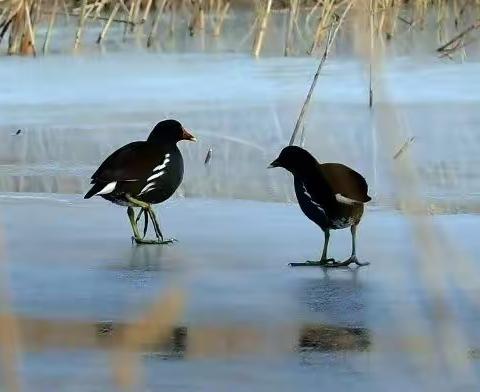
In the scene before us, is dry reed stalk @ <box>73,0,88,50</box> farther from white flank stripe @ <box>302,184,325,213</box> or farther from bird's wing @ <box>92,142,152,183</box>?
white flank stripe @ <box>302,184,325,213</box>

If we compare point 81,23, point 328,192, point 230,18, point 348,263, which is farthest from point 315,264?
point 230,18

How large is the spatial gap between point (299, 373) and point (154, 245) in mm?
1826

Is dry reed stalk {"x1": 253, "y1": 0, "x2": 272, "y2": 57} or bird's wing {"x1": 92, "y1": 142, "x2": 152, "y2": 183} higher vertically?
bird's wing {"x1": 92, "y1": 142, "x2": 152, "y2": 183}

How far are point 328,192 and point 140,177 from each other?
75 cm

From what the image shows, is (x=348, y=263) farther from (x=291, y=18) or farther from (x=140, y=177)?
(x=291, y=18)

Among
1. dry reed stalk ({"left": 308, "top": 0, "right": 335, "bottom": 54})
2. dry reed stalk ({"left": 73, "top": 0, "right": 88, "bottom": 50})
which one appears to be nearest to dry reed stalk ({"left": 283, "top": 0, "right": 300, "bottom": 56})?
dry reed stalk ({"left": 308, "top": 0, "right": 335, "bottom": 54})

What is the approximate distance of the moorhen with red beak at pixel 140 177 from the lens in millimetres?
4664

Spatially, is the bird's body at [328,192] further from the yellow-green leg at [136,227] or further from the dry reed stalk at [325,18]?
the dry reed stalk at [325,18]

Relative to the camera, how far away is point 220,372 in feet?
8.77

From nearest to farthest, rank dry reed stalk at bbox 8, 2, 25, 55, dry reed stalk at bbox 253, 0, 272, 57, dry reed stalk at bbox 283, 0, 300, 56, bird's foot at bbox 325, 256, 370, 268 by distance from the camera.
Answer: bird's foot at bbox 325, 256, 370, 268, dry reed stalk at bbox 283, 0, 300, 56, dry reed stalk at bbox 253, 0, 272, 57, dry reed stalk at bbox 8, 2, 25, 55

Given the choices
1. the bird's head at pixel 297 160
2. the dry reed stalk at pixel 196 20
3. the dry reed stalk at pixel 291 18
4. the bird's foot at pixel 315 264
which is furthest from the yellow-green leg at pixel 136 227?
the dry reed stalk at pixel 196 20

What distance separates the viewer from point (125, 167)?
4727 millimetres

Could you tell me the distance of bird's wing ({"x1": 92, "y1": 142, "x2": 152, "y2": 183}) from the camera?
15.3ft

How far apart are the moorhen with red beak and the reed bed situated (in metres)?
3.75
